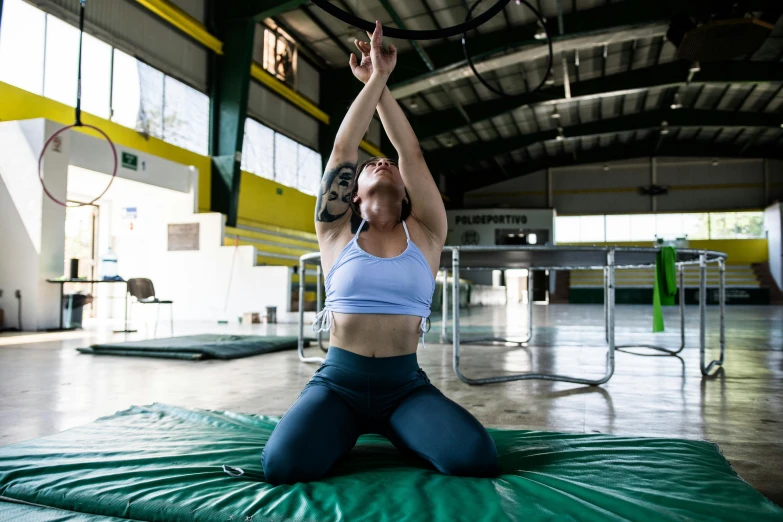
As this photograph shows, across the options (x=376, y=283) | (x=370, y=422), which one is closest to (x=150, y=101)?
(x=376, y=283)

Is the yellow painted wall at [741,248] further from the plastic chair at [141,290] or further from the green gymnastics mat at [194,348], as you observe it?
the green gymnastics mat at [194,348]

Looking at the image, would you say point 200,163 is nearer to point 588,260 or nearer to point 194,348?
point 194,348

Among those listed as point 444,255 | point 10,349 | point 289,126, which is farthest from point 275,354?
point 289,126

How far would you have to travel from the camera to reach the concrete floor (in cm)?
212

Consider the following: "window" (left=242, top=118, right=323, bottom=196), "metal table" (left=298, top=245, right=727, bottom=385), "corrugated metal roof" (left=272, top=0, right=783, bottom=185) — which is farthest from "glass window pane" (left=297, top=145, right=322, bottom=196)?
"metal table" (left=298, top=245, right=727, bottom=385)

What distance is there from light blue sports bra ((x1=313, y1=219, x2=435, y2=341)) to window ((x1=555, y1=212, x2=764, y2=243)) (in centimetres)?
2048

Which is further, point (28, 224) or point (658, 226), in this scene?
point (658, 226)

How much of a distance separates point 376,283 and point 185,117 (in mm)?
9429

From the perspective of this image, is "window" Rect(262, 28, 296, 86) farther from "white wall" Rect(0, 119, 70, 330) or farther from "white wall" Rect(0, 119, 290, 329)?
"white wall" Rect(0, 119, 70, 330)

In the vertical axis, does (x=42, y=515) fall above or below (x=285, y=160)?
below

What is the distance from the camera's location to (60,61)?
24.8 ft

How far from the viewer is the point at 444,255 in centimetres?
354

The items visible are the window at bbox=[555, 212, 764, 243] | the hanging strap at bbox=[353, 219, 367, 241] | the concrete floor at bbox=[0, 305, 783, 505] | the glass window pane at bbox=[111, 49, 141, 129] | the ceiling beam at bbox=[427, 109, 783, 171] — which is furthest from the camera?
the window at bbox=[555, 212, 764, 243]

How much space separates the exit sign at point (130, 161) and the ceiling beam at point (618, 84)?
27.8 feet
